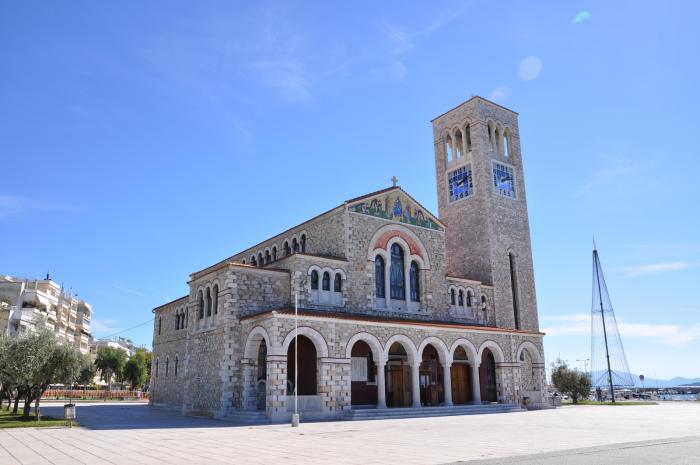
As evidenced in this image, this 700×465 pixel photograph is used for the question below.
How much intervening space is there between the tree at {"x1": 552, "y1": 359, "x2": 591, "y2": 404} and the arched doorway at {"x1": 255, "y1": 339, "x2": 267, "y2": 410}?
29259 mm

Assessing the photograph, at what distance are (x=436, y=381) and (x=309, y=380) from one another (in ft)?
27.7

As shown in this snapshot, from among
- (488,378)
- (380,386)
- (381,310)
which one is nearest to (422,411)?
(380,386)

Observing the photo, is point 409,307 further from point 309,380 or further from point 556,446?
point 556,446

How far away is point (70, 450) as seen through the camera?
13281 millimetres

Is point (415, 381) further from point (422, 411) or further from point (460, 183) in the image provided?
point (460, 183)

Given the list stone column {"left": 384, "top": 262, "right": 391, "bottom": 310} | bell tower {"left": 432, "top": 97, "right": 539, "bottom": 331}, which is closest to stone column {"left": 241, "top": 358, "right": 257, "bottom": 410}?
stone column {"left": 384, "top": 262, "right": 391, "bottom": 310}

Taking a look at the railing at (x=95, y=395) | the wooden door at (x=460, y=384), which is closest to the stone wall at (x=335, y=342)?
the wooden door at (x=460, y=384)

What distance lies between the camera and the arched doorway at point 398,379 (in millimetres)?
29047

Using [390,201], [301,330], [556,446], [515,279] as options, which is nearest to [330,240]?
[390,201]

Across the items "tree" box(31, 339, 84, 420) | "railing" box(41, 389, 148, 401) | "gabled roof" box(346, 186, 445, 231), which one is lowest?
"railing" box(41, 389, 148, 401)

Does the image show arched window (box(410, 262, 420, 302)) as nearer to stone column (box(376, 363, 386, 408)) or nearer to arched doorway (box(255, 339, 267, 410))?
stone column (box(376, 363, 386, 408))

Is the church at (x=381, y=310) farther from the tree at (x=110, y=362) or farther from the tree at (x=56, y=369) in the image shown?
the tree at (x=110, y=362)

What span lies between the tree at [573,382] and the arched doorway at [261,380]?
29.3 m

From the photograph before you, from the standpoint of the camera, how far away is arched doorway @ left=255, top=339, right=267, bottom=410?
25.0m
